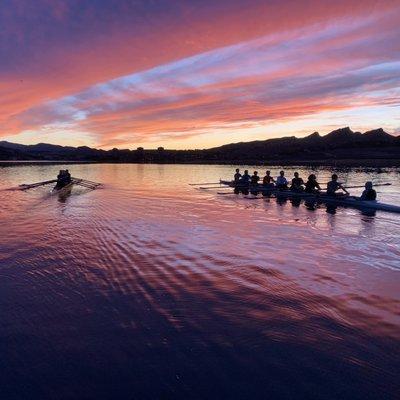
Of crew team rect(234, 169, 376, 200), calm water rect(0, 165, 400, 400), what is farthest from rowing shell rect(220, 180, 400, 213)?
calm water rect(0, 165, 400, 400)

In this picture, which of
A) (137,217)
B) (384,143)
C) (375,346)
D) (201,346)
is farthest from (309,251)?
(384,143)

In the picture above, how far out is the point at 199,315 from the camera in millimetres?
9383

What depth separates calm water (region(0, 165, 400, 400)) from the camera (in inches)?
266

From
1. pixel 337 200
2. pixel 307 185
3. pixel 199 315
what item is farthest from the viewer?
pixel 307 185

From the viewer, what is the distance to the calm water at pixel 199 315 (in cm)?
677

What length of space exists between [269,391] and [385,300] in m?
5.57

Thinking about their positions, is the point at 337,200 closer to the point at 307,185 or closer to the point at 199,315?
the point at 307,185

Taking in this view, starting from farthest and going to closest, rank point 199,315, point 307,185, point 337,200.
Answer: point 307,185, point 337,200, point 199,315

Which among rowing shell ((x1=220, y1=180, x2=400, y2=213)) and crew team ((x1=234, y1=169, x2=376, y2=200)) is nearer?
rowing shell ((x1=220, y1=180, x2=400, y2=213))

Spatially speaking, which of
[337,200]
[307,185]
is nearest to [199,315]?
[337,200]

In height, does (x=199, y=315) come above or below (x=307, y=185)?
below

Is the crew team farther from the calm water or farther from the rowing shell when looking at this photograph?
the calm water

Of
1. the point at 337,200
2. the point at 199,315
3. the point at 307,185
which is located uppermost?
the point at 307,185

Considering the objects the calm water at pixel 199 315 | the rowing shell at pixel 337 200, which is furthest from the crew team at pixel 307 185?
the calm water at pixel 199 315
